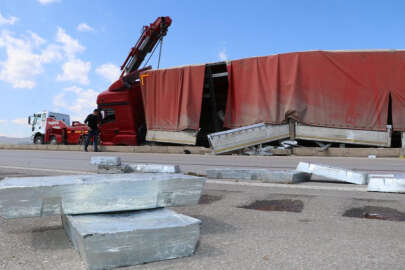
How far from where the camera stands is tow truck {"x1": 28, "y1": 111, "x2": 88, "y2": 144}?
68.2 feet

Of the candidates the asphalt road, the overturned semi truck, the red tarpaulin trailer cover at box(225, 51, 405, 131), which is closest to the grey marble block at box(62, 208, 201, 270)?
the asphalt road

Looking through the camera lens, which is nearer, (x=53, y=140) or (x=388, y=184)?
(x=388, y=184)

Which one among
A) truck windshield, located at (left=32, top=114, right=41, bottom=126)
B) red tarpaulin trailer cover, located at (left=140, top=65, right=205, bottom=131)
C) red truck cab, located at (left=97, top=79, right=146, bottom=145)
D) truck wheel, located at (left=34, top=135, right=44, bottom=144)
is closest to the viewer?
red tarpaulin trailer cover, located at (left=140, top=65, right=205, bottom=131)

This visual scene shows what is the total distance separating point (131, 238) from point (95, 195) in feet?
1.91

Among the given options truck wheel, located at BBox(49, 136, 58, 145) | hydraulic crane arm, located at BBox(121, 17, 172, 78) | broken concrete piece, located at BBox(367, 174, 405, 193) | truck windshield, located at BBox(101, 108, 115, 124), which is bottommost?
broken concrete piece, located at BBox(367, 174, 405, 193)

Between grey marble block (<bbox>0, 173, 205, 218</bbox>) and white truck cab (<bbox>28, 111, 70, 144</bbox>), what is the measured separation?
21.0 meters

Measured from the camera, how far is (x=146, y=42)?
19922 millimetres

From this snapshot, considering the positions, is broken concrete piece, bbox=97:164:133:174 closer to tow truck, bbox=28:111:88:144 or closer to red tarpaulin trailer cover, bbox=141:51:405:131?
red tarpaulin trailer cover, bbox=141:51:405:131

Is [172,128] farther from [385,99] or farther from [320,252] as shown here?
[320,252]

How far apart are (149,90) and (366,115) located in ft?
29.2

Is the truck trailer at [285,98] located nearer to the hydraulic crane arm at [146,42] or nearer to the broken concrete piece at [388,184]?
the hydraulic crane arm at [146,42]

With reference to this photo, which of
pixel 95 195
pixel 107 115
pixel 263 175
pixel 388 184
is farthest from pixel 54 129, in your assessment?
pixel 95 195

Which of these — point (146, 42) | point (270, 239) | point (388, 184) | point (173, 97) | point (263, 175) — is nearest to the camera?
point (270, 239)

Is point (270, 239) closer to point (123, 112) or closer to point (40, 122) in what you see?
point (123, 112)
